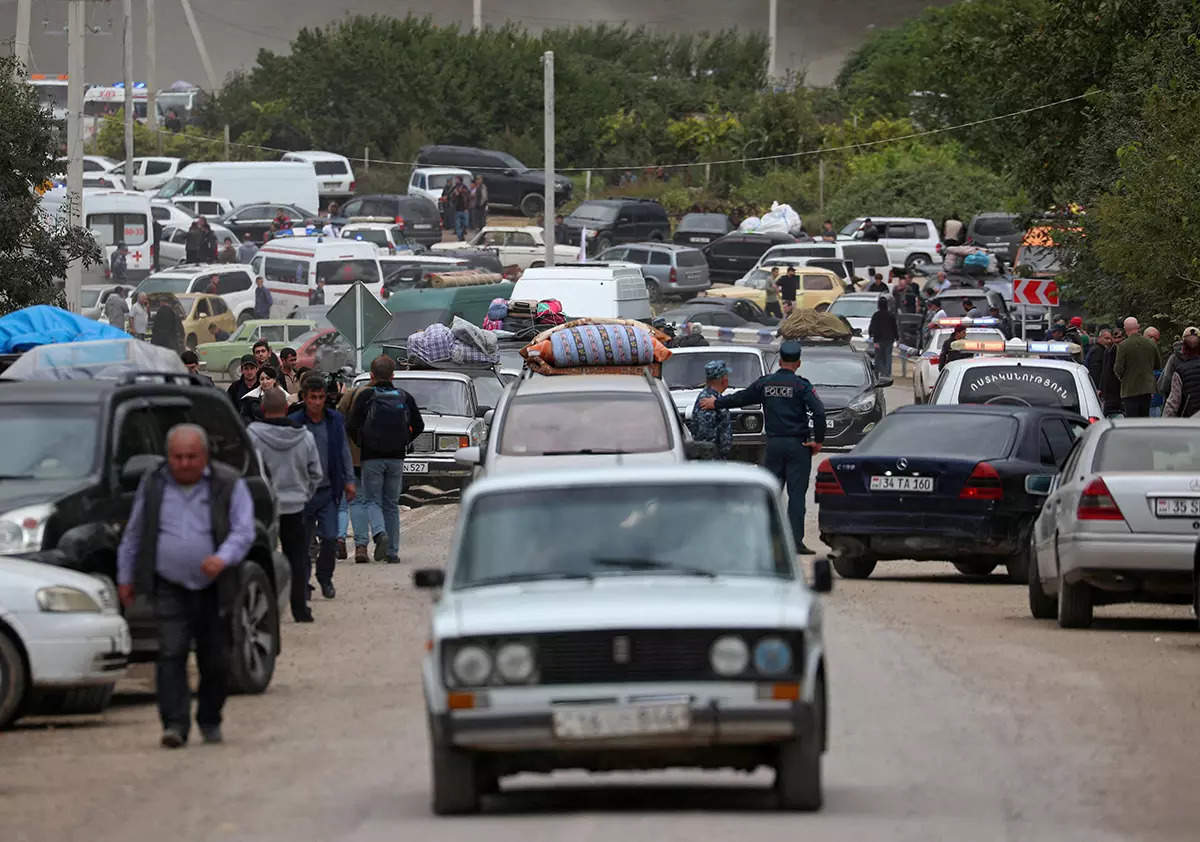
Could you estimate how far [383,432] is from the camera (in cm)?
2103

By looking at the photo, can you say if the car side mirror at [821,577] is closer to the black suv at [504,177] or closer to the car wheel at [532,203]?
the black suv at [504,177]

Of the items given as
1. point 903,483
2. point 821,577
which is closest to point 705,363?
point 903,483

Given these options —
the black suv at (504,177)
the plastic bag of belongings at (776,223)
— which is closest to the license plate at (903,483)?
the plastic bag of belongings at (776,223)

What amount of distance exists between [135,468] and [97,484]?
1.08ft

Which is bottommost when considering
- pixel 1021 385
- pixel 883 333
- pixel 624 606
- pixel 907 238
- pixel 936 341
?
pixel 883 333

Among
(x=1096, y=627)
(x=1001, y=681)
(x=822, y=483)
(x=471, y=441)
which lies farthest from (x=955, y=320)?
(x=1001, y=681)

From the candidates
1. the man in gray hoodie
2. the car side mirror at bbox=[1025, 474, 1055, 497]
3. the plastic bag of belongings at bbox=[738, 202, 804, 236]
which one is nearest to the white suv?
the plastic bag of belongings at bbox=[738, 202, 804, 236]

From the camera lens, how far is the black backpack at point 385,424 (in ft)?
68.9

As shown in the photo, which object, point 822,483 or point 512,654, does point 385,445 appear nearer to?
point 822,483

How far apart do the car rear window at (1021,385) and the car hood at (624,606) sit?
14.3 meters

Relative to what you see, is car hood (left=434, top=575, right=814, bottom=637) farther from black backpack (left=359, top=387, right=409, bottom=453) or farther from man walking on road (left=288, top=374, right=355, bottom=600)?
black backpack (left=359, top=387, right=409, bottom=453)

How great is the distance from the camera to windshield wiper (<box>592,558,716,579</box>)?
9.73 metres

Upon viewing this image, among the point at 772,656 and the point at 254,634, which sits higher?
the point at 772,656

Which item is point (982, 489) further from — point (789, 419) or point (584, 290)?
point (584, 290)
